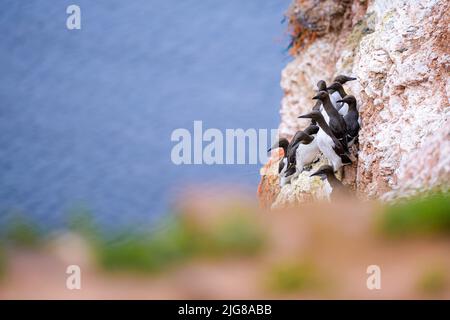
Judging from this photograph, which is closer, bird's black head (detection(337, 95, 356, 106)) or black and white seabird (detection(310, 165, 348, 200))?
black and white seabird (detection(310, 165, 348, 200))

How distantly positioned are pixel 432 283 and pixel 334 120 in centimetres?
361

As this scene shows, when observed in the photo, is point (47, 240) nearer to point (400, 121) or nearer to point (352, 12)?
point (400, 121)

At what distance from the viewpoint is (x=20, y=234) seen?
2.79m

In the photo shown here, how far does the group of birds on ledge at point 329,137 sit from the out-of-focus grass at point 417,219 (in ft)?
9.95

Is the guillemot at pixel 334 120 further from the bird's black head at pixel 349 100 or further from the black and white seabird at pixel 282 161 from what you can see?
the black and white seabird at pixel 282 161

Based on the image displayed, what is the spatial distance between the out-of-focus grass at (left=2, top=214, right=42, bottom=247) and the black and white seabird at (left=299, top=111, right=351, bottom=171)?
4.03 metres

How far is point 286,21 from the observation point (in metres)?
10.8

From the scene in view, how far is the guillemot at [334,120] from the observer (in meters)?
6.72

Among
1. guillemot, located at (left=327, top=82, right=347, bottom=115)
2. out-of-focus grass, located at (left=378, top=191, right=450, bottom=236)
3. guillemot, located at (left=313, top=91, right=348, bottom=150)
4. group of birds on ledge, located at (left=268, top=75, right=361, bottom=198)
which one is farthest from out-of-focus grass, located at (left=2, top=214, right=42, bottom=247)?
guillemot, located at (left=327, top=82, right=347, bottom=115)

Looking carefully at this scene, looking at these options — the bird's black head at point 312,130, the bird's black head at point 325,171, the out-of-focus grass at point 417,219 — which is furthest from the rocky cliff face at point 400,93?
the out-of-focus grass at point 417,219

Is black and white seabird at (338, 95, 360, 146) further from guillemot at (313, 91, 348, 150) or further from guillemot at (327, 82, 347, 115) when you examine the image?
guillemot at (327, 82, 347, 115)

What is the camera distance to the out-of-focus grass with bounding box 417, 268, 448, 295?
322 cm

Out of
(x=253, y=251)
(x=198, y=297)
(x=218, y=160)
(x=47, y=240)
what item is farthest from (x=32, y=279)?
(x=218, y=160)

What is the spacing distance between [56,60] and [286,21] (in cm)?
335
